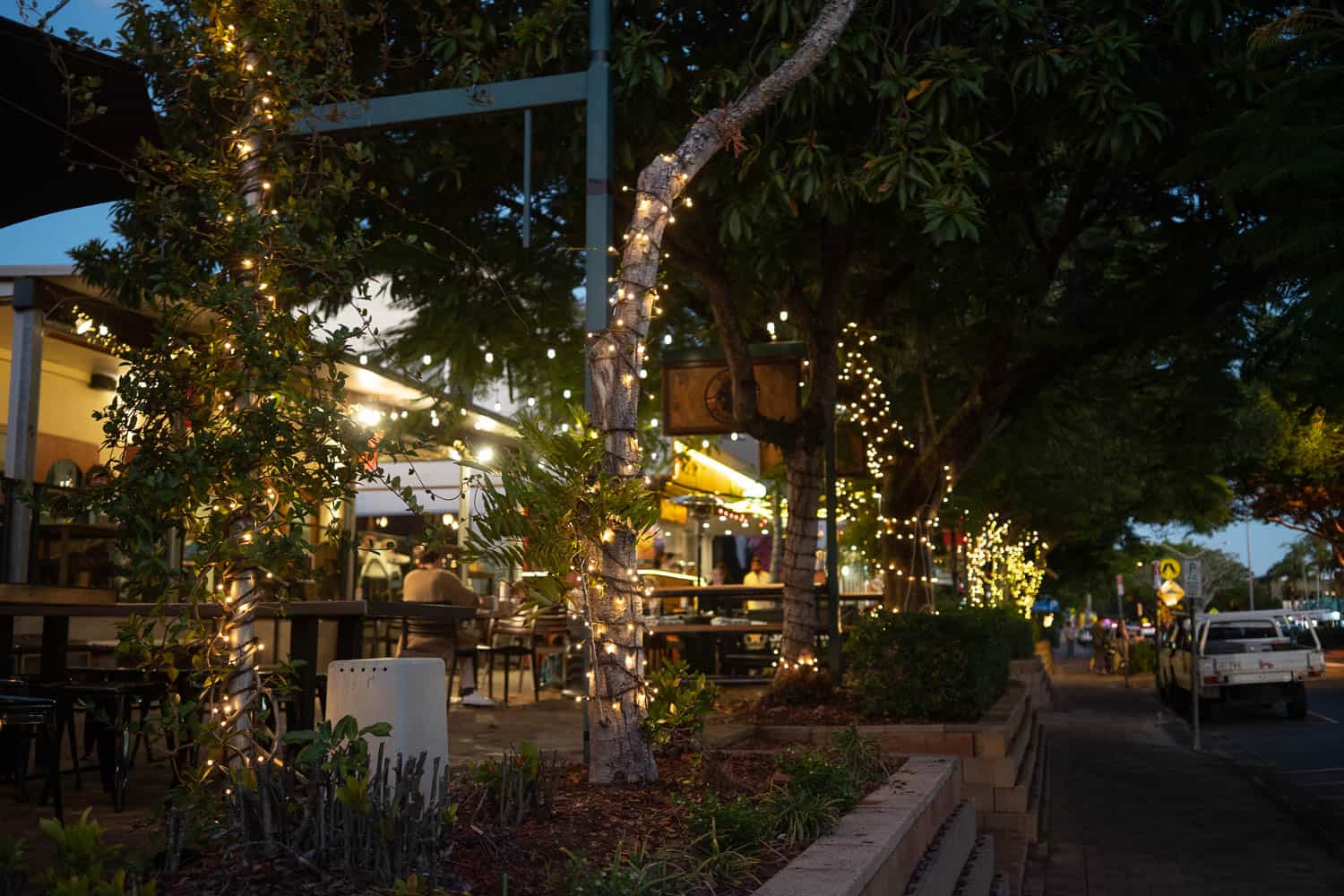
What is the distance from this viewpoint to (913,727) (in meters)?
9.31

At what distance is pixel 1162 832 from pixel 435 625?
6.58 m

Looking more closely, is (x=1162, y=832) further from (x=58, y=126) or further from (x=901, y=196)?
(x=58, y=126)

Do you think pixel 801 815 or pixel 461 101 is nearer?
pixel 801 815

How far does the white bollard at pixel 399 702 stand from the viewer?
181 inches

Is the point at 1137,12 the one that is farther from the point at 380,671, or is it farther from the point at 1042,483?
the point at 1042,483

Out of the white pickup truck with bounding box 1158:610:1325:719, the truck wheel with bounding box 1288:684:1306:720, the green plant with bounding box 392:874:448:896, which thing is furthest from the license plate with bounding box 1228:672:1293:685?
the green plant with bounding box 392:874:448:896

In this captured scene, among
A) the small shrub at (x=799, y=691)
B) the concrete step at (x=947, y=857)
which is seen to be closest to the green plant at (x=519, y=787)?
the concrete step at (x=947, y=857)

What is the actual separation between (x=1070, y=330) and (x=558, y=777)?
8.95m

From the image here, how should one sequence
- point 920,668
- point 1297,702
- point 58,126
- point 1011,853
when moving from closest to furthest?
1. point 58,126
2. point 1011,853
3. point 920,668
4. point 1297,702

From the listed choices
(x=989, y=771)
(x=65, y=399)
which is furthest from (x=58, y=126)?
(x=65, y=399)

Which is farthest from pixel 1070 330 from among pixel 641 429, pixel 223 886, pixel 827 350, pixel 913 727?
pixel 223 886

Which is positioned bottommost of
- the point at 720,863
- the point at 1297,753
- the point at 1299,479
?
the point at 1297,753

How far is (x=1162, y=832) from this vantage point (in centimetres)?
1171

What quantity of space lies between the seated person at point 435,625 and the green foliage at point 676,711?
474cm
